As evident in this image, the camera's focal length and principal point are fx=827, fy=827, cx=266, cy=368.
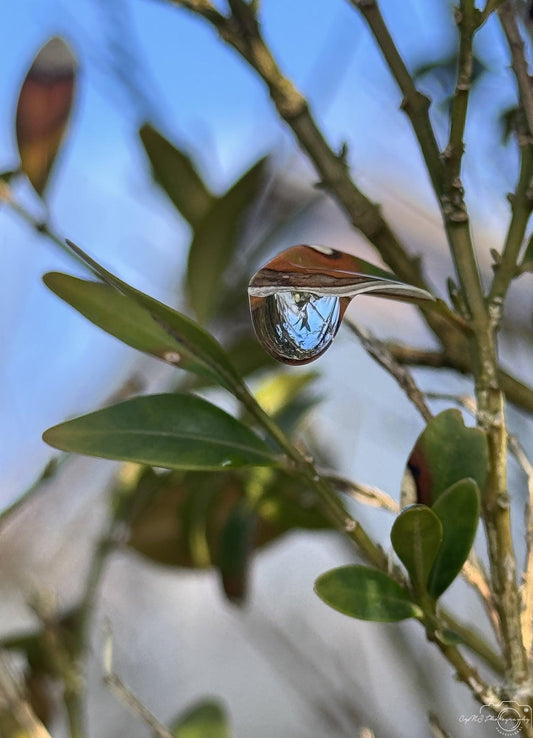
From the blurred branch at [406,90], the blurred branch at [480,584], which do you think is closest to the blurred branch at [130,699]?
the blurred branch at [480,584]

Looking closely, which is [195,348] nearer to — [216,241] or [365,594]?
[365,594]

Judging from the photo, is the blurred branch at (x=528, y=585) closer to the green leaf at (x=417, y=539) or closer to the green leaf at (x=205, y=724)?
the green leaf at (x=417, y=539)

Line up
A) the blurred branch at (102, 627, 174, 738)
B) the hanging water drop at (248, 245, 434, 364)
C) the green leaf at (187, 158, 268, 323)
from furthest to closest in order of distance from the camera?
the green leaf at (187, 158, 268, 323)
the blurred branch at (102, 627, 174, 738)
the hanging water drop at (248, 245, 434, 364)

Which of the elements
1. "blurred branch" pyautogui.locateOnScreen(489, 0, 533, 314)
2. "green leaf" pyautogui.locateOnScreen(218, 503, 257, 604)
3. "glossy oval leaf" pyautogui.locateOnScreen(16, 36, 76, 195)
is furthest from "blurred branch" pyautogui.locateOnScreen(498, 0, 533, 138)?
"green leaf" pyautogui.locateOnScreen(218, 503, 257, 604)

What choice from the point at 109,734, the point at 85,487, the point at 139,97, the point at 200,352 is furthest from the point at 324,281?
the point at 109,734

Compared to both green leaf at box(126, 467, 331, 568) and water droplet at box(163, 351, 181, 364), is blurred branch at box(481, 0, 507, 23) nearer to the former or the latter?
water droplet at box(163, 351, 181, 364)

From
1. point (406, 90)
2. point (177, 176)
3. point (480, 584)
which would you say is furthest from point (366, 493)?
point (177, 176)

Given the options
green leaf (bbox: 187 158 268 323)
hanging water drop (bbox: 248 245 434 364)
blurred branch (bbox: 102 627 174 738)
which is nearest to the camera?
hanging water drop (bbox: 248 245 434 364)
